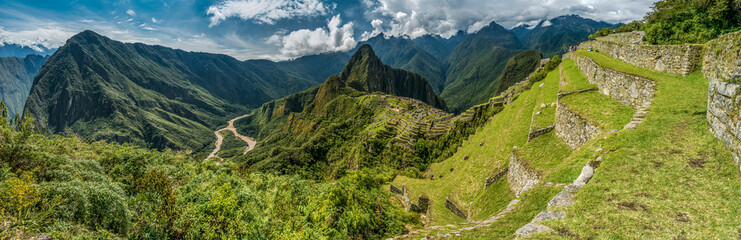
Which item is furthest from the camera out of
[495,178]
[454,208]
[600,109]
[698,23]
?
[698,23]

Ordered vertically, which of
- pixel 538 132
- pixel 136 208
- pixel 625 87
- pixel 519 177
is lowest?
pixel 519 177

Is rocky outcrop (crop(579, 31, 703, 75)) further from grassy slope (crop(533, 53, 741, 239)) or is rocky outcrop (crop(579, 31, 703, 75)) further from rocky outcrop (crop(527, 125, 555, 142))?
rocky outcrop (crop(527, 125, 555, 142))

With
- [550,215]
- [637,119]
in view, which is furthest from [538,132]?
[550,215]

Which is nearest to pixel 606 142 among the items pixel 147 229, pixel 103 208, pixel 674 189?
pixel 674 189

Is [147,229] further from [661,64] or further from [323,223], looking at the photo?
[661,64]

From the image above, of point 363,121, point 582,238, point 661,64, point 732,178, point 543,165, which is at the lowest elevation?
point 363,121

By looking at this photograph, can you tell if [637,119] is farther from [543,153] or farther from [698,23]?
[698,23]
